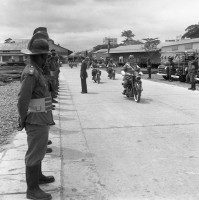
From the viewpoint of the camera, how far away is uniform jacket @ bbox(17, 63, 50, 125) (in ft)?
12.6

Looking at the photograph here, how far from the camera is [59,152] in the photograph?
6098 millimetres

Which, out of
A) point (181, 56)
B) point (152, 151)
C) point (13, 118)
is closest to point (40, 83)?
point (152, 151)

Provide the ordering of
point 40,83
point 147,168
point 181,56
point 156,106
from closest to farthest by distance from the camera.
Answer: point 40,83, point 147,168, point 156,106, point 181,56

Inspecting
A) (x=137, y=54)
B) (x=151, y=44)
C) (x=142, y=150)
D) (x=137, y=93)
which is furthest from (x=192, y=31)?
(x=142, y=150)

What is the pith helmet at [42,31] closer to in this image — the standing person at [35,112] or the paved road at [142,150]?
the standing person at [35,112]

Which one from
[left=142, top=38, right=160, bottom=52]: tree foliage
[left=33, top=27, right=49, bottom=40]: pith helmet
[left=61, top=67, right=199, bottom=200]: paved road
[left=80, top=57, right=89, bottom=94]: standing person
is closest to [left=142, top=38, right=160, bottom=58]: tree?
[left=142, top=38, right=160, bottom=52]: tree foliage

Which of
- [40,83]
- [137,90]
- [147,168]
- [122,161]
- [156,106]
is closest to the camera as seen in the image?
[40,83]

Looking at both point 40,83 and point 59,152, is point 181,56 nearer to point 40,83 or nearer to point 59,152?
point 59,152

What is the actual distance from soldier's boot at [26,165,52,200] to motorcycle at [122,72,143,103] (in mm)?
8870

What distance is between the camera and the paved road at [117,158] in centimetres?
433

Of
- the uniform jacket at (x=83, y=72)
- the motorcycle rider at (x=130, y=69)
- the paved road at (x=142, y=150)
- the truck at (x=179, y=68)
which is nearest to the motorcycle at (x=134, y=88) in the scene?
the motorcycle rider at (x=130, y=69)

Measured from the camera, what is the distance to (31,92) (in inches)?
152

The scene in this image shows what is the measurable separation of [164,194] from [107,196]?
0.66 meters

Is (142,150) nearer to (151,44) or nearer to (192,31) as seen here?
(151,44)
